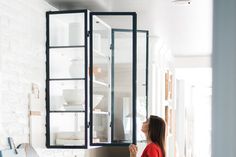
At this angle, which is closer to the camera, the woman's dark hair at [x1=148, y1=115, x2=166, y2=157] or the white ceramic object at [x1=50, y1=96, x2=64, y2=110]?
the white ceramic object at [x1=50, y1=96, x2=64, y2=110]

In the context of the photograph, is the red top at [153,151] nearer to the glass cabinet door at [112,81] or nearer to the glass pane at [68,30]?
the glass cabinet door at [112,81]

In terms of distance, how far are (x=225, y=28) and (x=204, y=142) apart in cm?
1165

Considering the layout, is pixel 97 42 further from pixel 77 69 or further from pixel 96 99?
pixel 96 99

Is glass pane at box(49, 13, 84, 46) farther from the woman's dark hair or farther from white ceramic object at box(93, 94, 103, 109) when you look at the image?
the woman's dark hair

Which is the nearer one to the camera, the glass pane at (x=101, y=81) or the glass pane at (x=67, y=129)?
the glass pane at (x=67, y=129)

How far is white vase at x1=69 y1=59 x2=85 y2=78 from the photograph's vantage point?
10.1 ft

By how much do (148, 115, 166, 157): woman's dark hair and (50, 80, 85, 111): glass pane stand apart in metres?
0.71

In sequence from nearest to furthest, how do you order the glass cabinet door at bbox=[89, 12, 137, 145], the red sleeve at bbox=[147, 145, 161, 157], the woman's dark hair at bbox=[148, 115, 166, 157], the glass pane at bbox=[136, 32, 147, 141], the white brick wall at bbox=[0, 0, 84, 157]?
the white brick wall at bbox=[0, 0, 84, 157], the glass cabinet door at bbox=[89, 12, 137, 145], the red sleeve at bbox=[147, 145, 161, 157], the woman's dark hair at bbox=[148, 115, 166, 157], the glass pane at bbox=[136, 32, 147, 141]

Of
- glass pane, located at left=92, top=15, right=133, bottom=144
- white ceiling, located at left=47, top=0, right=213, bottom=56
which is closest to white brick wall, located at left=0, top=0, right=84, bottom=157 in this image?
white ceiling, located at left=47, top=0, right=213, bottom=56

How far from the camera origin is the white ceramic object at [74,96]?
10.2ft

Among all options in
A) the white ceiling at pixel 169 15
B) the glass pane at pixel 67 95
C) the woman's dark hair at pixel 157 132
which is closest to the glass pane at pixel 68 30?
the white ceiling at pixel 169 15

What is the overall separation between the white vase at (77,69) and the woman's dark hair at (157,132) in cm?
79

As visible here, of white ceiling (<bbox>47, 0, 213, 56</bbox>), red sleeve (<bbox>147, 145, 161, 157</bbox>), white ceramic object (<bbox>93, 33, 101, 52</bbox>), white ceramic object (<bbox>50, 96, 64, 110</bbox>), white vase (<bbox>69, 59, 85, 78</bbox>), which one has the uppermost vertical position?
white ceiling (<bbox>47, 0, 213, 56</bbox>)

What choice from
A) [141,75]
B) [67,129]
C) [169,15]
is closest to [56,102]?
[67,129]
